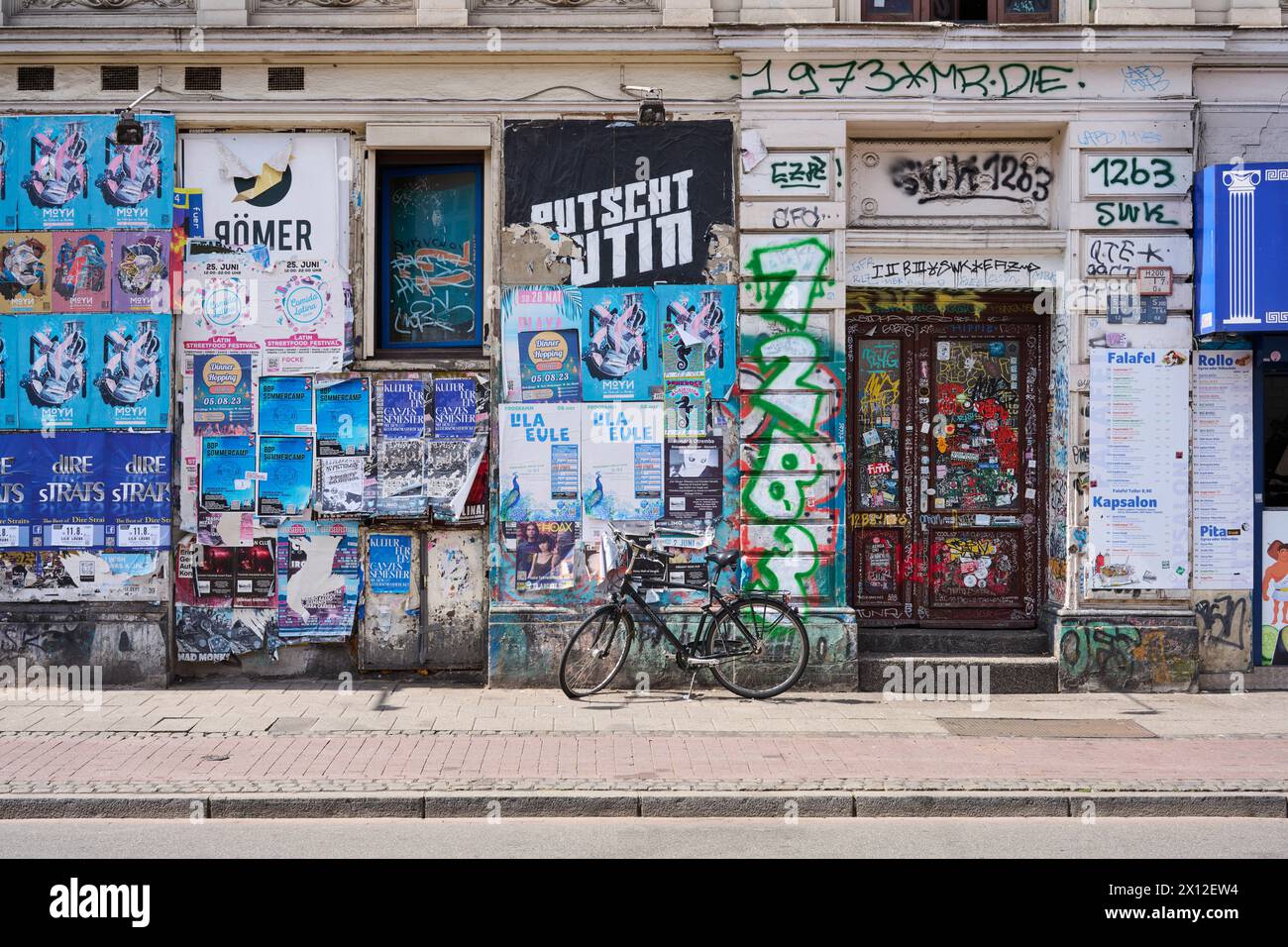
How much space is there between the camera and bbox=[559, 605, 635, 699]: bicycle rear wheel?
1052cm

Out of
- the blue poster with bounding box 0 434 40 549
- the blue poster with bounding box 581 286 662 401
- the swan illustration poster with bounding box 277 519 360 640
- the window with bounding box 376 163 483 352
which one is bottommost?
the swan illustration poster with bounding box 277 519 360 640

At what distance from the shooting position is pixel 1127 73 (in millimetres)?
11016

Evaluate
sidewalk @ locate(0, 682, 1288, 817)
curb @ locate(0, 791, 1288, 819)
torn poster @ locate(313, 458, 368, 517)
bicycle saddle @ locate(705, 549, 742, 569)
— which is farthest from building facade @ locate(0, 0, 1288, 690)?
curb @ locate(0, 791, 1288, 819)

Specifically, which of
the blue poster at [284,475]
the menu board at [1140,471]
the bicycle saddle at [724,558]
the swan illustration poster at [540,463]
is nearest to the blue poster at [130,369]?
the blue poster at [284,475]

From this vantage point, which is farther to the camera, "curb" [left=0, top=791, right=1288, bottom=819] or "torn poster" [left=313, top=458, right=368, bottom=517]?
"torn poster" [left=313, top=458, right=368, bottom=517]

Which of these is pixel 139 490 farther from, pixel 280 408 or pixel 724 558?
pixel 724 558

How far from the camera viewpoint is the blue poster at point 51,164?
1102 cm

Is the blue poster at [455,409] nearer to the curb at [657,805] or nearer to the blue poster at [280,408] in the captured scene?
the blue poster at [280,408]

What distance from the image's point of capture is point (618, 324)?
1107cm

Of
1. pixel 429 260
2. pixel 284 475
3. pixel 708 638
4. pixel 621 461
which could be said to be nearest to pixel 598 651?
pixel 708 638

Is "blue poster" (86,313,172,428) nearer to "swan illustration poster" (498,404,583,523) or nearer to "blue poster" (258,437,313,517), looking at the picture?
"blue poster" (258,437,313,517)

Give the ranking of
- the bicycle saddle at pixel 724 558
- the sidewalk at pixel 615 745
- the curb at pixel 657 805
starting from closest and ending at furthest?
the curb at pixel 657 805 < the sidewalk at pixel 615 745 < the bicycle saddle at pixel 724 558

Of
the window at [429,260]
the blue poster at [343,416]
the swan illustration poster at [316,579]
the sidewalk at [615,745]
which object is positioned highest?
the window at [429,260]
